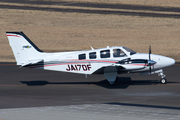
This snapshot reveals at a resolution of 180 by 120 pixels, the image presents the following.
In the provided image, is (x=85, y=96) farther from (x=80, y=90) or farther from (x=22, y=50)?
(x=22, y=50)

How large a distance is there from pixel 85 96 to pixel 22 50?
205 inches

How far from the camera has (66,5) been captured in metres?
51.3

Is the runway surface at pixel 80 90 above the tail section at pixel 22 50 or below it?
below

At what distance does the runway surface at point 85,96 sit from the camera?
35.1 feet

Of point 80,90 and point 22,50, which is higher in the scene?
point 22,50

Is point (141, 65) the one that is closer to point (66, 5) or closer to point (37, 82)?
point (37, 82)

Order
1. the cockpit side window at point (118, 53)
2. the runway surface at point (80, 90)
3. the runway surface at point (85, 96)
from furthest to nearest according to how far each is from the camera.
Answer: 1. the cockpit side window at point (118, 53)
2. the runway surface at point (80, 90)
3. the runway surface at point (85, 96)

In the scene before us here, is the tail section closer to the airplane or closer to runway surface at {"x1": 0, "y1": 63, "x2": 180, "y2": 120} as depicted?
the airplane

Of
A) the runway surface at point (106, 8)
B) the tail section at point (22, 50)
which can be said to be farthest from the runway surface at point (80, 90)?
the runway surface at point (106, 8)

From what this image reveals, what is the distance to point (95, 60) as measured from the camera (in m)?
16.8

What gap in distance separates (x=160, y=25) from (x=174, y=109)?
32.0 m

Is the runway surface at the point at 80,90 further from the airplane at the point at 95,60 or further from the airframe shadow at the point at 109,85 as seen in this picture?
the airplane at the point at 95,60

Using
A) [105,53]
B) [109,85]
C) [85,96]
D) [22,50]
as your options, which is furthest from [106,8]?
[85,96]

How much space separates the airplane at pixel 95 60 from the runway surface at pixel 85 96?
941 millimetres
